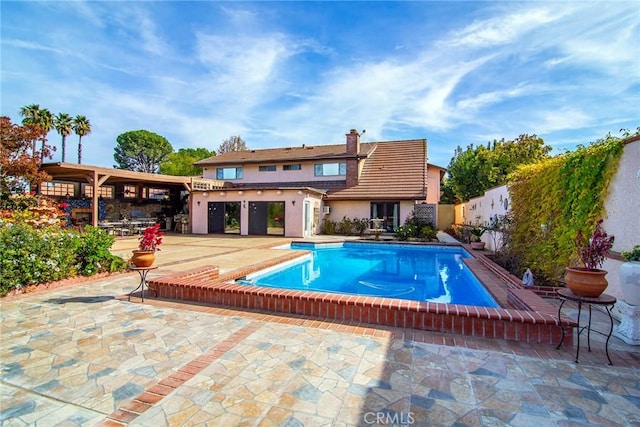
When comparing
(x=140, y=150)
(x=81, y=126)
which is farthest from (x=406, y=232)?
(x=140, y=150)

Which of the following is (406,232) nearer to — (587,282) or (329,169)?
(329,169)

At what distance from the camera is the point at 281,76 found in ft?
45.5

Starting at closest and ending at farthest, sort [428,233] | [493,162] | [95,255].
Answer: [95,255] → [428,233] → [493,162]

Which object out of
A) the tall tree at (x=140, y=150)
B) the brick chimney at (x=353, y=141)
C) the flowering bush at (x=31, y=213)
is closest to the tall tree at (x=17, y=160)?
the flowering bush at (x=31, y=213)

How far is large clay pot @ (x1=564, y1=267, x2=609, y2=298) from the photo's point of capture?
12.6 ft

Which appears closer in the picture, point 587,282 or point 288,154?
point 587,282

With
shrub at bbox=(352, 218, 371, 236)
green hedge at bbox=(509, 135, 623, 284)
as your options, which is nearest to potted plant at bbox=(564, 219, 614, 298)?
green hedge at bbox=(509, 135, 623, 284)

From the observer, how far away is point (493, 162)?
2567 cm

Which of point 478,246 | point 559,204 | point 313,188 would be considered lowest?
point 478,246

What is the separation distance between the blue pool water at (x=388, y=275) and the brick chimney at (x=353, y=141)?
9.72 metres

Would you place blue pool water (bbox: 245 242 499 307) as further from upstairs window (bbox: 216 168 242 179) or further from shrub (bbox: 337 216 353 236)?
upstairs window (bbox: 216 168 242 179)

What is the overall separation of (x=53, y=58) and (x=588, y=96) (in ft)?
58.3

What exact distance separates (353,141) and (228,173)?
1073cm

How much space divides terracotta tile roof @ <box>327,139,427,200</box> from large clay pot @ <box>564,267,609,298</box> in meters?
16.6
